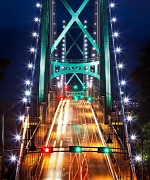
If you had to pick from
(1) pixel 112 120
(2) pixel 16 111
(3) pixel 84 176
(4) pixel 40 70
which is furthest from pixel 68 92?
(3) pixel 84 176

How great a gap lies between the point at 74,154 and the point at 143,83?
8.54m


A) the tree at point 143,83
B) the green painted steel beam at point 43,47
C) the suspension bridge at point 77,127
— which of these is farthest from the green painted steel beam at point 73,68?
the tree at point 143,83

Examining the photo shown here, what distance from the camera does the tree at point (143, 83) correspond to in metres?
41.1

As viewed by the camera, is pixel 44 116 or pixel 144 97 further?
pixel 44 116

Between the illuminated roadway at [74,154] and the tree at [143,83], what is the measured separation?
4276 mm

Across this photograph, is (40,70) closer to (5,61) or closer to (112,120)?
(112,120)

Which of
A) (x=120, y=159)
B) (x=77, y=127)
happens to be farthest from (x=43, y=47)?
(x=120, y=159)

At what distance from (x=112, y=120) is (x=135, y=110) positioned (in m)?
2.51

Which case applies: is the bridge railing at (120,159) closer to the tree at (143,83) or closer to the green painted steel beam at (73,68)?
the tree at (143,83)

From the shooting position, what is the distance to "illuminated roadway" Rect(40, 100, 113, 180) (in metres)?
31.9

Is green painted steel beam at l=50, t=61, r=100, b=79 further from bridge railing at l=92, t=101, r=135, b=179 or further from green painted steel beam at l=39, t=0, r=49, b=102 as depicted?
bridge railing at l=92, t=101, r=135, b=179

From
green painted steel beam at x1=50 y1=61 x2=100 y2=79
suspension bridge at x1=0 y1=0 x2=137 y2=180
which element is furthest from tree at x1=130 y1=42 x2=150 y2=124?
green painted steel beam at x1=50 y1=61 x2=100 y2=79

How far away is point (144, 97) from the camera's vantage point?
136 ft

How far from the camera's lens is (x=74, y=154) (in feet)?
130
